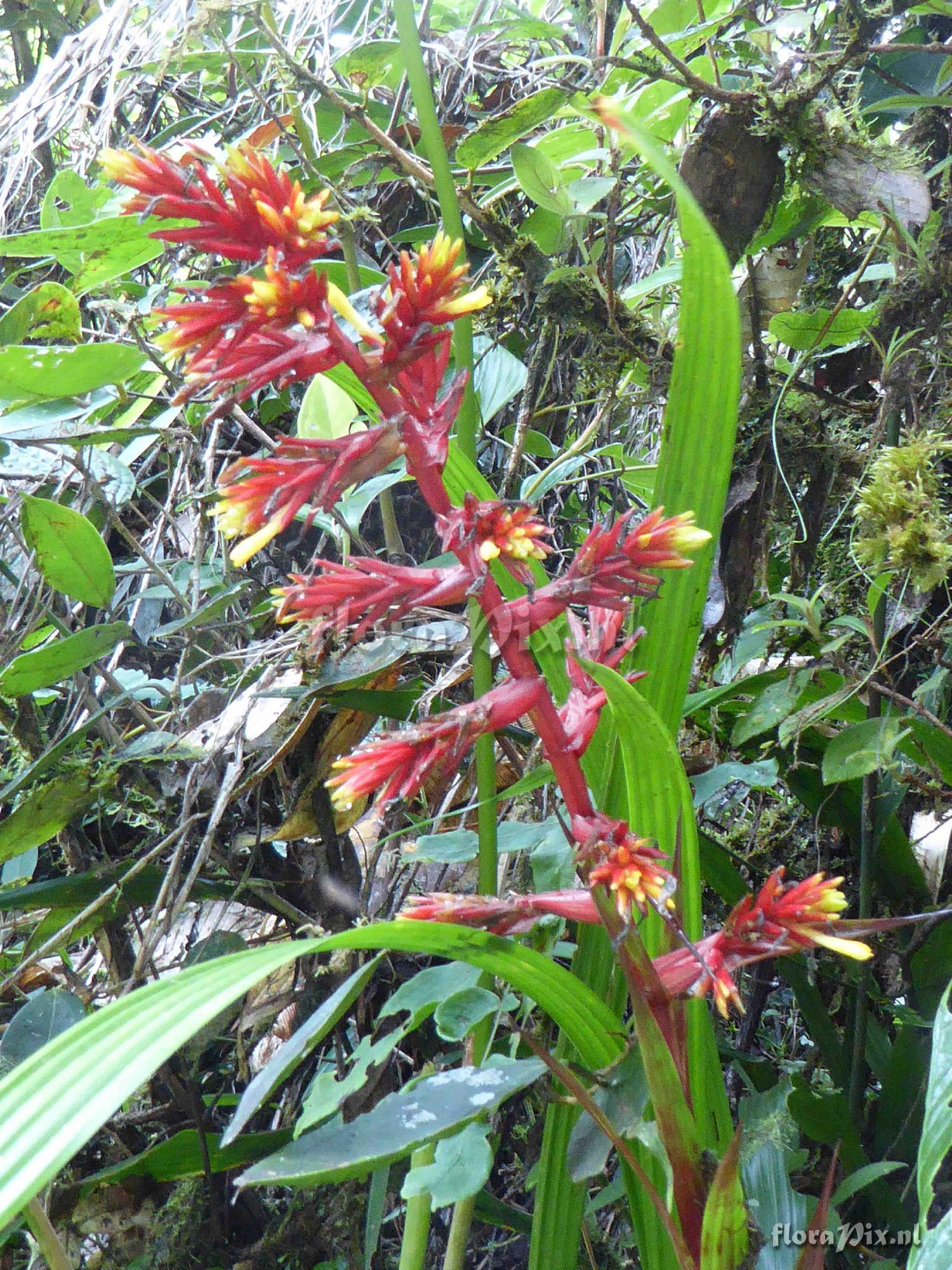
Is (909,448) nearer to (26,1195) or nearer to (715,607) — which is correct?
(715,607)

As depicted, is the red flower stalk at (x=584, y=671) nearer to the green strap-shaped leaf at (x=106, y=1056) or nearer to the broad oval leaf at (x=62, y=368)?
the green strap-shaped leaf at (x=106, y=1056)

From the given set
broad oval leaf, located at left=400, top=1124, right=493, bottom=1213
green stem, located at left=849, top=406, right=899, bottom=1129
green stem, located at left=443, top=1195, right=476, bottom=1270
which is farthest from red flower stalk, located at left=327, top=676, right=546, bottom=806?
green stem, located at left=849, top=406, right=899, bottom=1129

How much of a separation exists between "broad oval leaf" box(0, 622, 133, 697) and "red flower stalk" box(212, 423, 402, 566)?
405 mm

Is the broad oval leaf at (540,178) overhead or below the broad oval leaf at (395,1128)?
overhead

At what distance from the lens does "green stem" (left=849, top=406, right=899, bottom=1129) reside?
2.55 ft

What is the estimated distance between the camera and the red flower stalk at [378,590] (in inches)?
16.7


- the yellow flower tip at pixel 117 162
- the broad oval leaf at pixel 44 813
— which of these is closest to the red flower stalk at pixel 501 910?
the yellow flower tip at pixel 117 162

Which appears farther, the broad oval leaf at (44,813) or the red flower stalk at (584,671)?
the broad oval leaf at (44,813)

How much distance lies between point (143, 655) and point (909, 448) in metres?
1.09

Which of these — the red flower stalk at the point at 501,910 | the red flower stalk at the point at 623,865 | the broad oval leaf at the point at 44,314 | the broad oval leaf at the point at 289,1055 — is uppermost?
A: the broad oval leaf at the point at 44,314

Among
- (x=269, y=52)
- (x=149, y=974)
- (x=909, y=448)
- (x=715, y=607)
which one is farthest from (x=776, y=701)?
(x=269, y=52)

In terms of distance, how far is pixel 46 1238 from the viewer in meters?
0.63

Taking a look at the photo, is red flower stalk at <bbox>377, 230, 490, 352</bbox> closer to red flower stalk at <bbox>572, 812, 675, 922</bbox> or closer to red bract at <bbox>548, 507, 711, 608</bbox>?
red bract at <bbox>548, 507, 711, 608</bbox>

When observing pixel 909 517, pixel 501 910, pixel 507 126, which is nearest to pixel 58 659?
pixel 501 910
